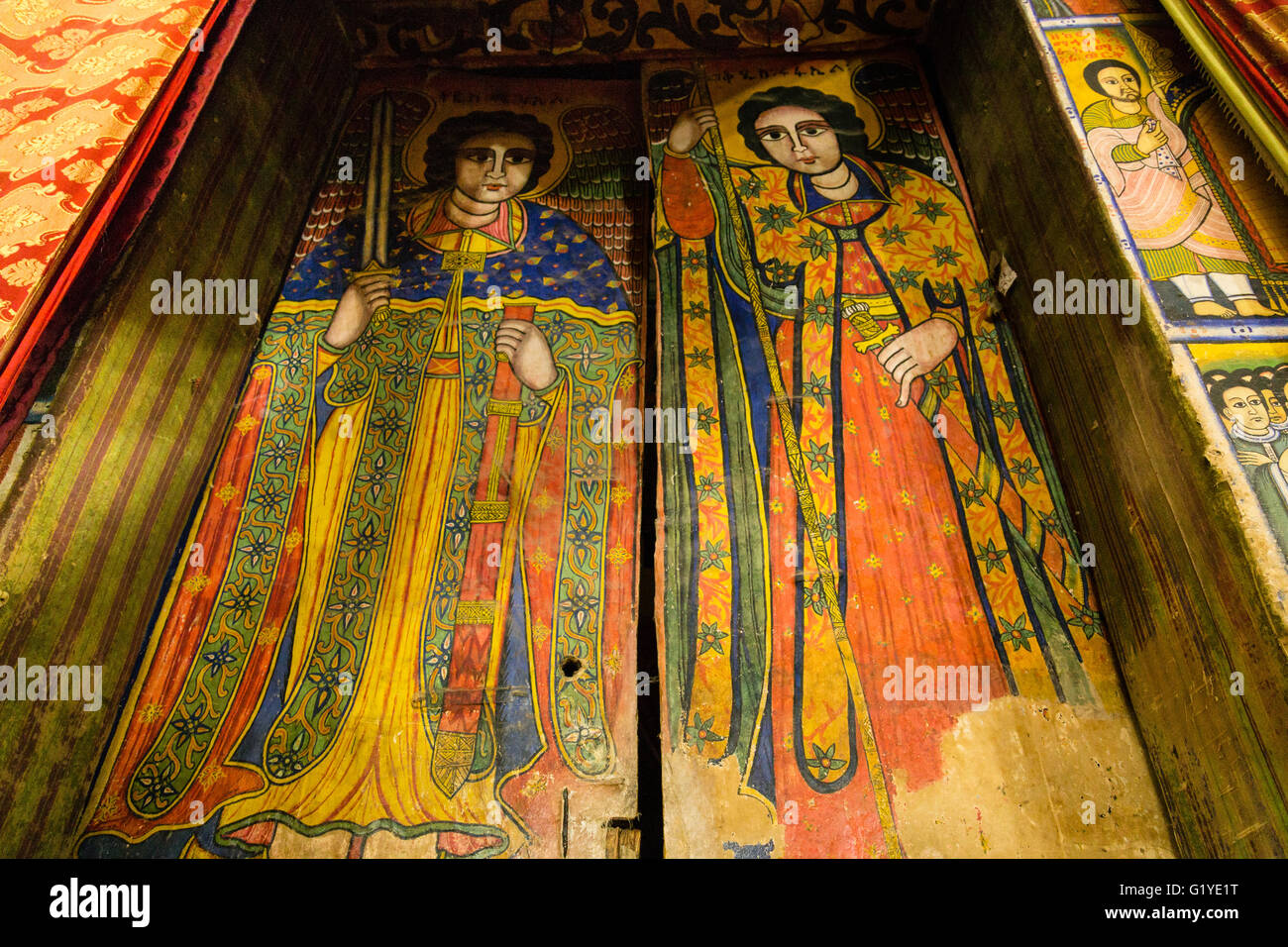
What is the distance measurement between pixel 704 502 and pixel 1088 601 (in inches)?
49.5

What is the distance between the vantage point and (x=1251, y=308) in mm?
2498

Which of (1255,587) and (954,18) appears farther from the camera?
(954,18)

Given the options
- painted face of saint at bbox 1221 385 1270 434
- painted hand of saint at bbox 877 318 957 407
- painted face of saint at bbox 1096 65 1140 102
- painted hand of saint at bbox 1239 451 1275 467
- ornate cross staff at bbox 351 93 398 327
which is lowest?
painted hand of saint at bbox 1239 451 1275 467

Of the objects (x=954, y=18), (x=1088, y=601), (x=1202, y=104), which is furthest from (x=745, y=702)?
(x=954, y=18)

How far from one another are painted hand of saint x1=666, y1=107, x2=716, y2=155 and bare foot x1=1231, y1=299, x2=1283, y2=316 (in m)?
2.21

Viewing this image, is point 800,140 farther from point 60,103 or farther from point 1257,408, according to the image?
point 60,103

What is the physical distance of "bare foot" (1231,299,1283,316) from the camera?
2.48 meters

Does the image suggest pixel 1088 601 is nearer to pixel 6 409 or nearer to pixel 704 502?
pixel 704 502

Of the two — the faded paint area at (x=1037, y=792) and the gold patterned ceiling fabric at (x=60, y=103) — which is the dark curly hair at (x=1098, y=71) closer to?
the faded paint area at (x=1037, y=792)

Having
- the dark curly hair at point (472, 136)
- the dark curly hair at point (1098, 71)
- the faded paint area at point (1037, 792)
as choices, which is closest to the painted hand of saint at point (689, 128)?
the dark curly hair at point (472, 136)

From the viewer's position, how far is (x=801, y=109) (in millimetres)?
3996

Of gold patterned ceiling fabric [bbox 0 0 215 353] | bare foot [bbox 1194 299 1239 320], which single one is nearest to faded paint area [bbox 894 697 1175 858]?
bare foot [bbox 1194 299 1239 320]

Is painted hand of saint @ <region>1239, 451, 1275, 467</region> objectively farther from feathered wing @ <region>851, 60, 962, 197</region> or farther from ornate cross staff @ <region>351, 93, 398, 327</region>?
ornate cross staff @ <region>351, 93, 398, 327</region>

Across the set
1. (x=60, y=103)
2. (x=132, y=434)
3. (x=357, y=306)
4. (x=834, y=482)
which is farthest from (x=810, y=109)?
(x=132, y=434)
